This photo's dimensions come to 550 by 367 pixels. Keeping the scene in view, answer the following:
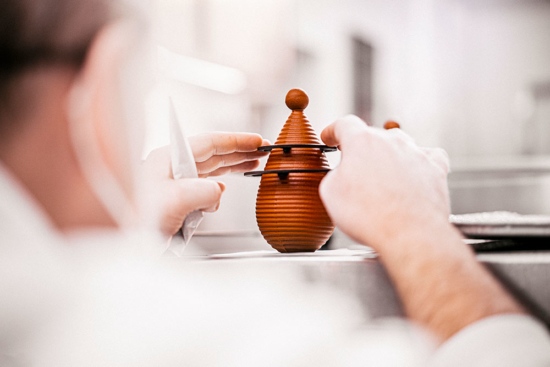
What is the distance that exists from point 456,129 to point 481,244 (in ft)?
16.1

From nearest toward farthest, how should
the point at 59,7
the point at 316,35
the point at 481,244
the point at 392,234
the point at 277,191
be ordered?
1. the point at 59,7
2. the point at 392,234
3. the point at 481,244
4. the point at 277,191
5. the point at 316,35

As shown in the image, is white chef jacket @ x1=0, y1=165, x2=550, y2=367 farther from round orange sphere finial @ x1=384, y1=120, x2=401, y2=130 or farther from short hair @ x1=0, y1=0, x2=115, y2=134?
round orange sphere finial @ x1=384, y1=120, x2=401, y2=130

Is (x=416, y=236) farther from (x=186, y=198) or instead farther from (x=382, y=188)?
(x=186, y=198)

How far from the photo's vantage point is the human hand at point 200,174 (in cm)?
86

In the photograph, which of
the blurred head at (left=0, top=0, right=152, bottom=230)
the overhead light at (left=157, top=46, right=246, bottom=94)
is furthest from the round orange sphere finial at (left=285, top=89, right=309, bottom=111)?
the overhead light at (left=157, top=46, right=246, bottom=94)

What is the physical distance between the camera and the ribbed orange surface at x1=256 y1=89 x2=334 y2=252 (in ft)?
2.99

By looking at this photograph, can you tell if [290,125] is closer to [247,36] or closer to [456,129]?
[247,36]

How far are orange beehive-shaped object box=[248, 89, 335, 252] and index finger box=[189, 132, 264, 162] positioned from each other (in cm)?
10

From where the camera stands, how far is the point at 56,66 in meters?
0.55

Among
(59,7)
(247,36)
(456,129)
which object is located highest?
(247,36)

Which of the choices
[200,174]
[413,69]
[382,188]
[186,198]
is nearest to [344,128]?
[382,188]

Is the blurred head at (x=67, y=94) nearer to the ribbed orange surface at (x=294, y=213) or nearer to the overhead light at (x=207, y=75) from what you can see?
the ribbed orange surface at (x=294, y=213)

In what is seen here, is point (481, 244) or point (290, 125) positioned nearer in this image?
point (481, 244)

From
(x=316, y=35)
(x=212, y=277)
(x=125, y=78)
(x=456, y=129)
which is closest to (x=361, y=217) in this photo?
(x=212, y=277)
